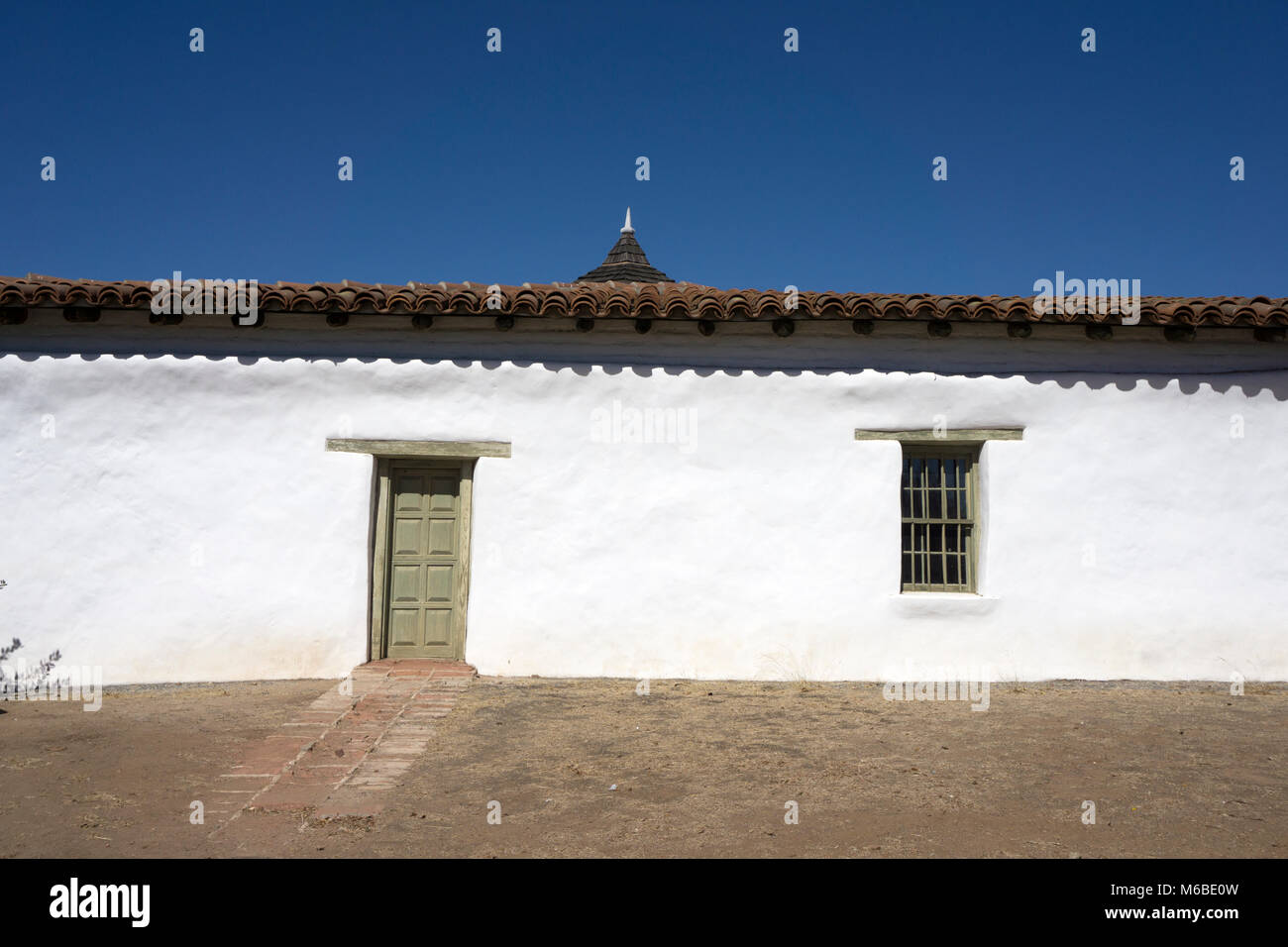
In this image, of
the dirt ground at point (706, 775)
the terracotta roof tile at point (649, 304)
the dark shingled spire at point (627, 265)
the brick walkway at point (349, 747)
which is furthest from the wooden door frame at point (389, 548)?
the dark shingled spire at point (627, 265)

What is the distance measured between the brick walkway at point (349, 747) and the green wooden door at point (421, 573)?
29 centimetres

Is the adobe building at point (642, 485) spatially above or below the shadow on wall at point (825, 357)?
below

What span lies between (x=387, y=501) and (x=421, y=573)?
739 mm

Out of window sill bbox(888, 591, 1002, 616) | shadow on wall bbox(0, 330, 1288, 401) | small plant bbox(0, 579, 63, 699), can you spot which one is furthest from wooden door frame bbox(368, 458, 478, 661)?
window sill bbox(888, 591, 1002, 616)

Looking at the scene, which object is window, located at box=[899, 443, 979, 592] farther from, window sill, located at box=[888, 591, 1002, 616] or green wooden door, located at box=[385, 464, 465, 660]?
green wooden door, located at box=[385, 464, 465, 660]

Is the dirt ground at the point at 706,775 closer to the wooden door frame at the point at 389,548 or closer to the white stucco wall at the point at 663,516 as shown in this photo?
the white stucco wall at the point at 663,516

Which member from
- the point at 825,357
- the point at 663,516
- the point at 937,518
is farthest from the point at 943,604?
the point at 663,516

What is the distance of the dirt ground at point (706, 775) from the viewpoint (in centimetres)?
427

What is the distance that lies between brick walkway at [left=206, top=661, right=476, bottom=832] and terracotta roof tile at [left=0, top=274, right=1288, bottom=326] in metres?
3.25

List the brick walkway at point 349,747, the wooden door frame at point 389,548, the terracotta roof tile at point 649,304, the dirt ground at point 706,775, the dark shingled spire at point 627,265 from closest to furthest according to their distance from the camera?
the dirt ground at point 706,775
the brick walkway at point 349,747
the terracotta roof tile at point 649,304
the wooden door frame at point 389,548
the dark shingled spire at point 627,265
